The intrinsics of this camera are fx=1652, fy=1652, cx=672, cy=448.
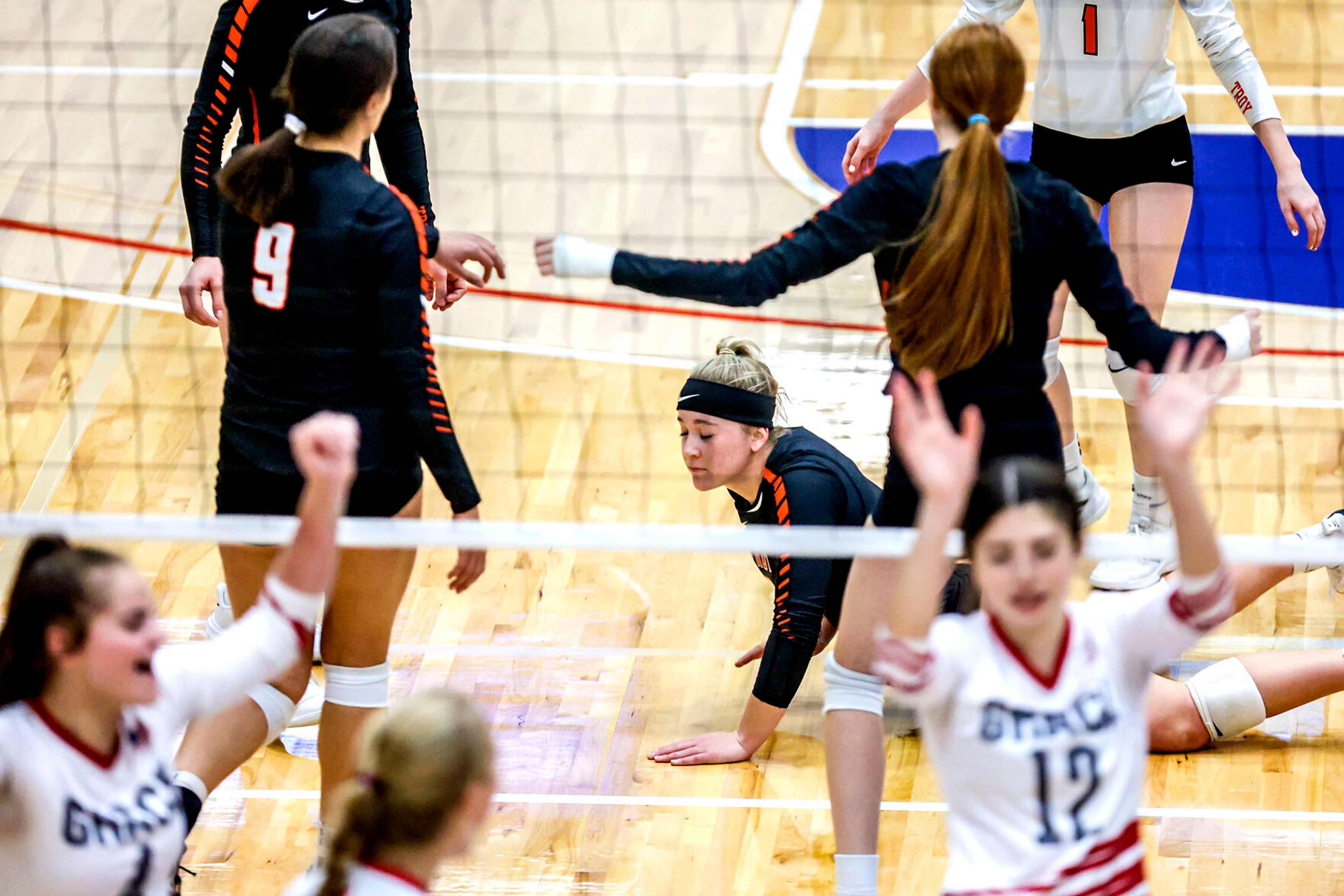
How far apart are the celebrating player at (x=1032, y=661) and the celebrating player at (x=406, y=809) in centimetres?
57

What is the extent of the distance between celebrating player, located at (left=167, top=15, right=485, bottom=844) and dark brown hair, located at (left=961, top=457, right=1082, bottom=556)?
1044 mm

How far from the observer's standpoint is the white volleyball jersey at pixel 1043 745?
2.17 m

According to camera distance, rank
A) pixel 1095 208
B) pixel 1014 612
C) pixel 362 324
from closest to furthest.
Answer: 1. pixel 1014 612
2. pixel 362 324
3. pixel 1095 208

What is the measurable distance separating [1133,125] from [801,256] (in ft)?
5.88

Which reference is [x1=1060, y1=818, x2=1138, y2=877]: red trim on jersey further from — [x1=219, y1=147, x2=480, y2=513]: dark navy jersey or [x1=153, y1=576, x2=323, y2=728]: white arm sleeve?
[x1=219, y1=147, x2=480, y2=513]: dark navy jersey

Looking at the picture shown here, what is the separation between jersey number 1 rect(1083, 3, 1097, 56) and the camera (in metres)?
4.11

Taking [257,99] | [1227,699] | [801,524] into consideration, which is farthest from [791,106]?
[1227,699]

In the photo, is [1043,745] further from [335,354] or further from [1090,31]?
[1090,31]

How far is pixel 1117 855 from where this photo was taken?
219 cm

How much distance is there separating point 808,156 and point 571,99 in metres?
1.15

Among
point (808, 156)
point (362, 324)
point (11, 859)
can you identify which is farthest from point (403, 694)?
point (808, 156)

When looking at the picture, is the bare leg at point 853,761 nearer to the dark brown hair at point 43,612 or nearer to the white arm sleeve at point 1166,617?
the white arm sleeve at point 1166,617

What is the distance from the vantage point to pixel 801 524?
360 centimetres

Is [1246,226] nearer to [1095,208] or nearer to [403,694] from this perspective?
[1095,208]
